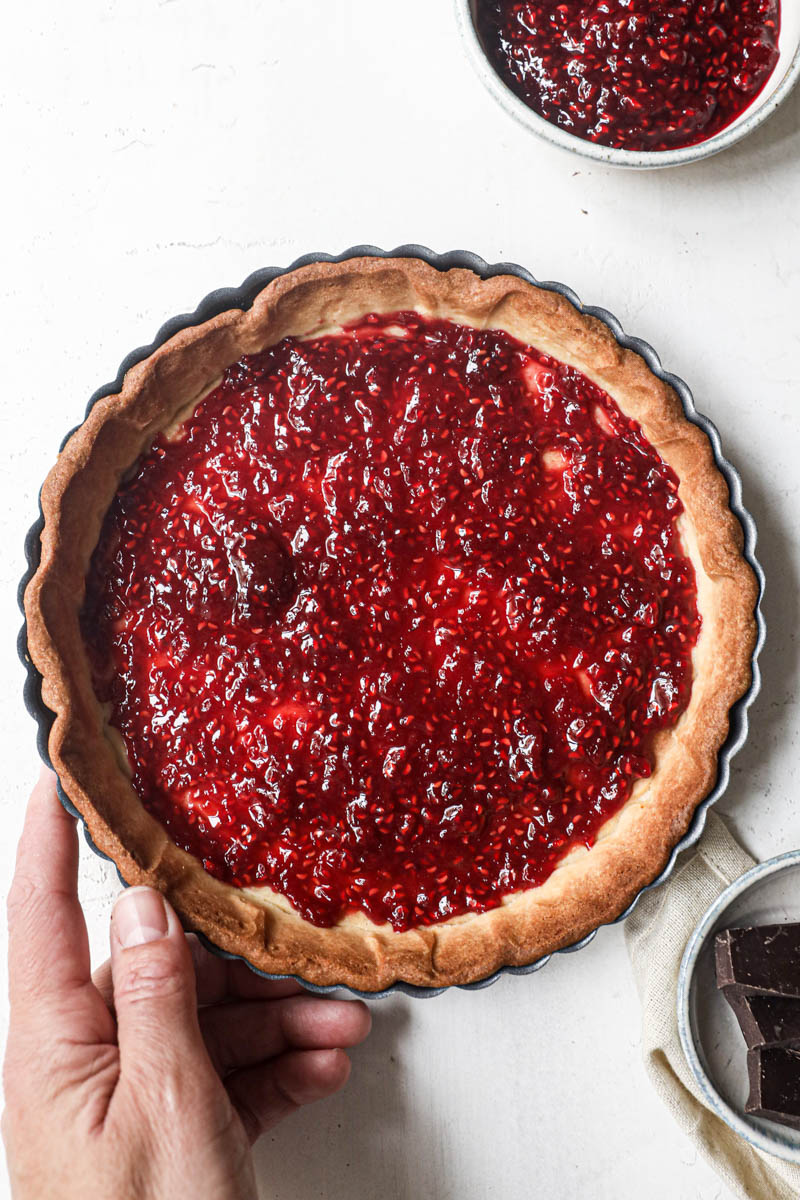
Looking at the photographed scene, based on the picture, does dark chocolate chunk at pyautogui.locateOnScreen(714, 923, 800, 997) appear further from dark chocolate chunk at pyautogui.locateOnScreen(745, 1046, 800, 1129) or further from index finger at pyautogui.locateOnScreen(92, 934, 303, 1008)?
index finger at pyautogui.locateOnScreen(92, 934, 303, 1008)

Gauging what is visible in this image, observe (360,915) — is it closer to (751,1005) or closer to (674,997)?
(674,997)

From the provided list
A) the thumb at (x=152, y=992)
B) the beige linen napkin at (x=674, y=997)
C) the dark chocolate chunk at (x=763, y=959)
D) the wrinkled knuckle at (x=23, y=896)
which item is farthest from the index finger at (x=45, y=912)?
the dark chocolate chunk at (x=763, y=959)

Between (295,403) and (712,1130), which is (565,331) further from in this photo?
(712,1130)

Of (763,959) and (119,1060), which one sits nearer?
(119,1060)

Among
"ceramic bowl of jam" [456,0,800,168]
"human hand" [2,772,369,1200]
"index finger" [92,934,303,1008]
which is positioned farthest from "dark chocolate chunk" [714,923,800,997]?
"ceramic bowl of jam" [456,0,800,168]

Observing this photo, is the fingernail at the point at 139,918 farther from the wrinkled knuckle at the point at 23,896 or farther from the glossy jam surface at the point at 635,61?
the glossy jam surface at the point at 635,61

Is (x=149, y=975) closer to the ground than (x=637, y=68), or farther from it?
closer to the ground

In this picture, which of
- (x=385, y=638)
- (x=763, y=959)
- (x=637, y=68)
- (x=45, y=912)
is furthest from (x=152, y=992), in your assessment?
(x=637, y=68)

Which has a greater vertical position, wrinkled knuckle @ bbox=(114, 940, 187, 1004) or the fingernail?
the fingernail
